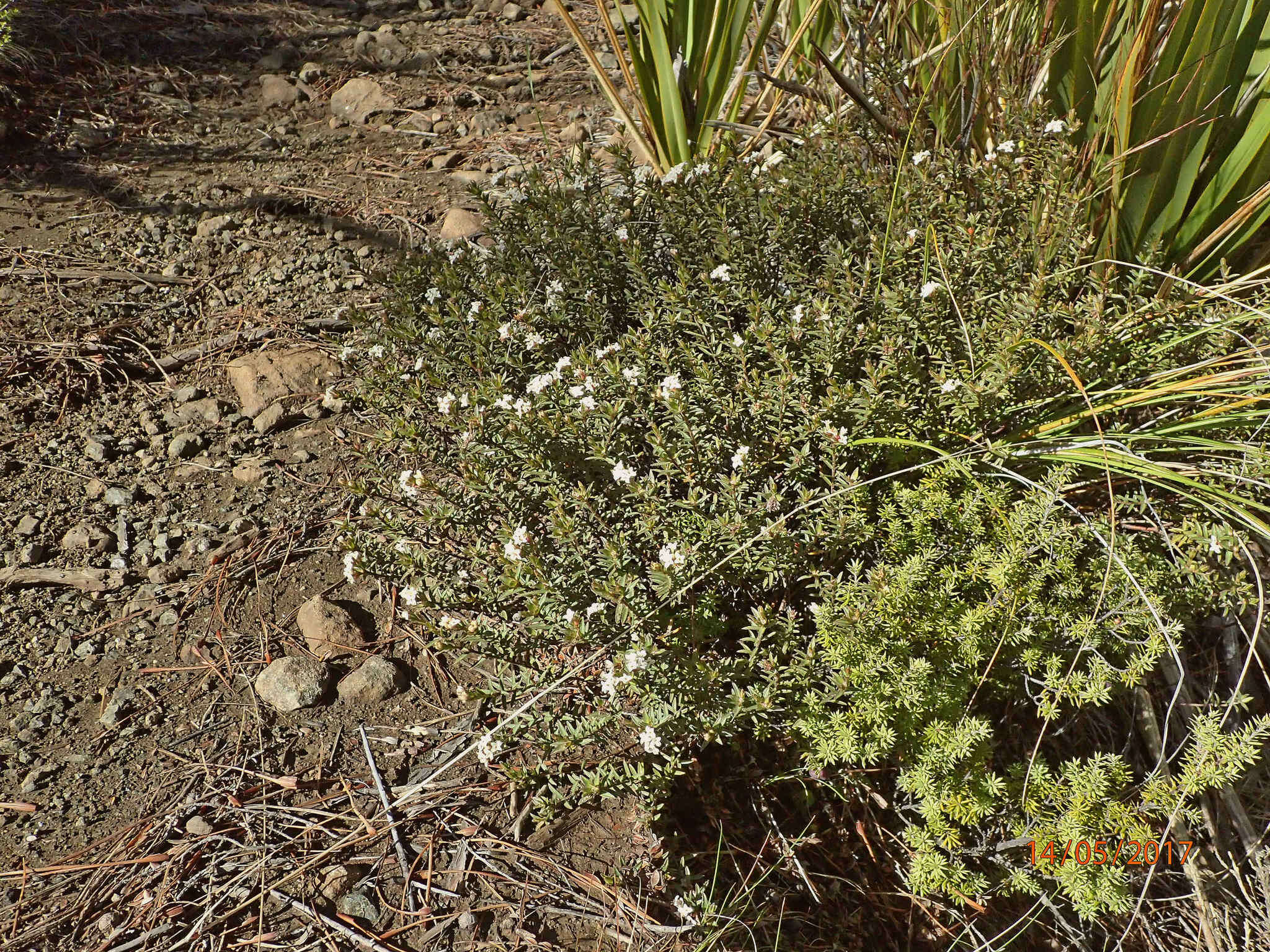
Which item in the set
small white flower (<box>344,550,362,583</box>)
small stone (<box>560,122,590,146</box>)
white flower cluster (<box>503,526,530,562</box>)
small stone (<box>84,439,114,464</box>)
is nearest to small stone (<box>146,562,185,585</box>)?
small stone (<box>84,439,114,464</box>)

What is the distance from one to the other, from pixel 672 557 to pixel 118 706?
1585 millimetres

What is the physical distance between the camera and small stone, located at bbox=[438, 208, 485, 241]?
3.86 meters

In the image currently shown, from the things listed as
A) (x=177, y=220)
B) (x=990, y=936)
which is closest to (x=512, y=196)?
(x=177, y=220)

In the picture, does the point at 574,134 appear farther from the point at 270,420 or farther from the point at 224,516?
the point at 224,516

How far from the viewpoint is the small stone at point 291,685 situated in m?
2.46

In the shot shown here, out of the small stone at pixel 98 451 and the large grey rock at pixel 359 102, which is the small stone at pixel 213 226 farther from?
the small stone at pixel 98 451

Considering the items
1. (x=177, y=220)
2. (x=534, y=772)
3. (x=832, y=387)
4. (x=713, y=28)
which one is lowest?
(x=534, y=772)

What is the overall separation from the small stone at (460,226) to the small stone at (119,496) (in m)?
1.62

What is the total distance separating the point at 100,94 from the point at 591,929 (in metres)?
4.63

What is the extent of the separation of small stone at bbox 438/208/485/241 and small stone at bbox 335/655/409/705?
1.99 meters

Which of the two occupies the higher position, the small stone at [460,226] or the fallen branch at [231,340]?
the small stone at [460,226]

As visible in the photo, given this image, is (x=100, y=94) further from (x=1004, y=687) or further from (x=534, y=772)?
(x=1004, y=687)

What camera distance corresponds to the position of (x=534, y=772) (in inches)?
80.4

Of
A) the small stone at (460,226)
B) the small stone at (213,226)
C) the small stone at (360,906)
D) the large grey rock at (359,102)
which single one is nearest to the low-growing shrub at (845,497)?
the small stone at (360,906)
